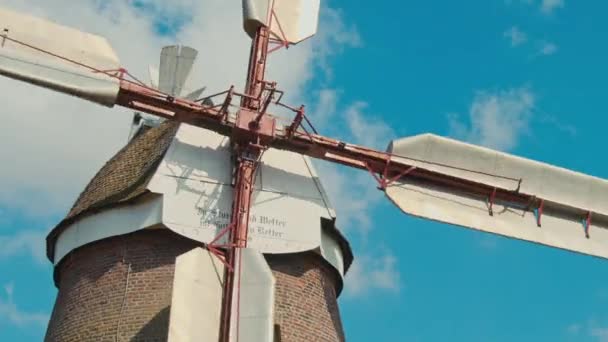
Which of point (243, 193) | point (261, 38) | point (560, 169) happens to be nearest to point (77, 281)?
point (243, 193)

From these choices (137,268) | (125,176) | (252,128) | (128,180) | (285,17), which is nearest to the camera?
(137,268)

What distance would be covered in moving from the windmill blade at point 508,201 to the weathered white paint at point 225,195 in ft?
4.45

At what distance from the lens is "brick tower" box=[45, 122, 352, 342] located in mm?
14867

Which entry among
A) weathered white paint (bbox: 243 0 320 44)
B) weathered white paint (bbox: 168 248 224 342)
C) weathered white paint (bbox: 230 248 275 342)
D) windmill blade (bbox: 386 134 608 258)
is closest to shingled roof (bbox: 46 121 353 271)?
windmill blade (bbox: 386 134 608 258)

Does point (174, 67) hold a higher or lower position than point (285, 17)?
lower

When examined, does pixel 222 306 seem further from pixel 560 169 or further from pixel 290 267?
pixel 560 169

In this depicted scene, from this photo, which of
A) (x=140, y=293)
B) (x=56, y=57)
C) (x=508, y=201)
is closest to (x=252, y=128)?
(x=140, y=293)

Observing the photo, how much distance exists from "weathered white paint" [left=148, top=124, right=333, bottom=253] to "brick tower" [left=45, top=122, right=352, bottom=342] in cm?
10

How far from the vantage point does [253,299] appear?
13969 millimetres

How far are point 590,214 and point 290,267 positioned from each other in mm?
4918

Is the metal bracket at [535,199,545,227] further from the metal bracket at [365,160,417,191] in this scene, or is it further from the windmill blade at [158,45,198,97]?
the windmill blade at [158,45,198,97]

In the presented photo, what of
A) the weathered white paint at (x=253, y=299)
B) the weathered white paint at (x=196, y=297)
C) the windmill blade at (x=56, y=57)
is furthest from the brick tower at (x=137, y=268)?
the windmill blade at (x=56, y=57)

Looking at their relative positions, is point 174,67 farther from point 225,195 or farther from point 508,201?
point 508,201

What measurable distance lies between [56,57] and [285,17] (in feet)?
12.2
